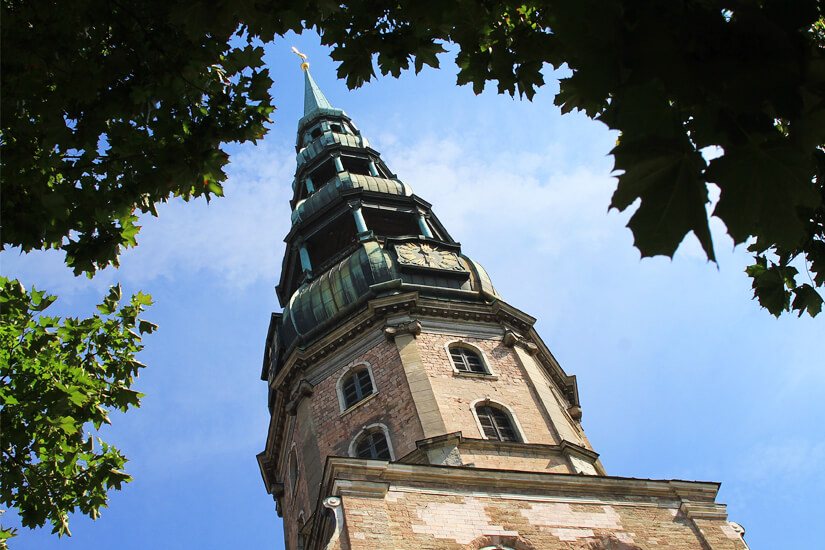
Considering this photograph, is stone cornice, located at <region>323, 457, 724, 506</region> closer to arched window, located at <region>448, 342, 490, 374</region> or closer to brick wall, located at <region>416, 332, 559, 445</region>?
brick wall, located at <region>416, 332, 559, 445</region>

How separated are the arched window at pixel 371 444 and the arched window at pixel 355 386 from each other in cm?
119

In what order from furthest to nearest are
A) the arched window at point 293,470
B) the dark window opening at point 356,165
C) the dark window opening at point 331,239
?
the dark window opening at point 356,165
the dark window opening at point 331,239
the arched window at point 293,470

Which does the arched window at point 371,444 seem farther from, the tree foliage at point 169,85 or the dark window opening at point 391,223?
the tree foliage at point 169,85

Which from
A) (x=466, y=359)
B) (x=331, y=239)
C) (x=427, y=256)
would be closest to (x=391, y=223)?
(x=331, y=239)

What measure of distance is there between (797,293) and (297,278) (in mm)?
24636

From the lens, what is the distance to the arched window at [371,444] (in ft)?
60.8

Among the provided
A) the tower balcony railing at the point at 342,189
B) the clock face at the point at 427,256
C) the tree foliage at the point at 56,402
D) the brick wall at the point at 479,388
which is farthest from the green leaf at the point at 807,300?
the tower balcony railing at the point at 342,189

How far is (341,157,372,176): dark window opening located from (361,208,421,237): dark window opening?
4512 mm

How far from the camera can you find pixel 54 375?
25.0 ft

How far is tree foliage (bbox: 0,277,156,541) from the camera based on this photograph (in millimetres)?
7215

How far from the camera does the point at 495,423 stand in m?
19.0

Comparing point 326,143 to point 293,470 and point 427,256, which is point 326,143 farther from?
point 293,470

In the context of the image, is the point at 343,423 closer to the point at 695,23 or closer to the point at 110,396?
the point at 110,396

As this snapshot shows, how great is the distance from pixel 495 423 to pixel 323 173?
18.8 meters
